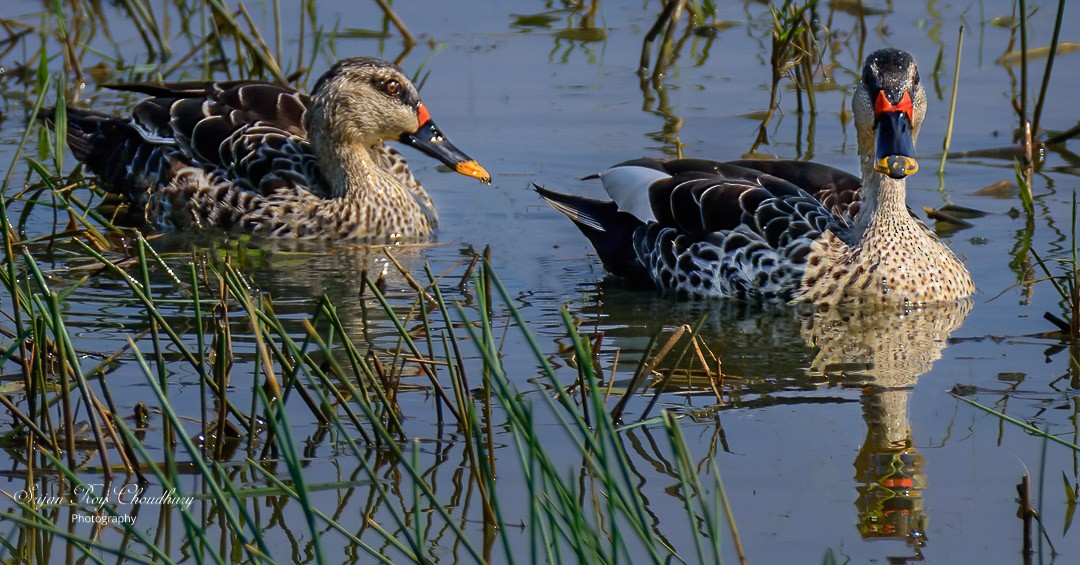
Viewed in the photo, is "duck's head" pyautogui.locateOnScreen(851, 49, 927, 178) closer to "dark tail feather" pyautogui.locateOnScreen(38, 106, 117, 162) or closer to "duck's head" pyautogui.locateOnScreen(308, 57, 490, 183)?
"duck's head" pyautogui.locateOnScreen(308, 57, 490, 183)

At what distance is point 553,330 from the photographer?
681cm

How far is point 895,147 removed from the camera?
6.79m

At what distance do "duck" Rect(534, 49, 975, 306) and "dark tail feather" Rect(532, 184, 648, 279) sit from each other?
0.04ft

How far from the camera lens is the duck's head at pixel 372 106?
28.1ft

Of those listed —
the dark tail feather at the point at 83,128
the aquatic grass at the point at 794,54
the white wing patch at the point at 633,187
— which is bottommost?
the white wing patch at the point at 633,187

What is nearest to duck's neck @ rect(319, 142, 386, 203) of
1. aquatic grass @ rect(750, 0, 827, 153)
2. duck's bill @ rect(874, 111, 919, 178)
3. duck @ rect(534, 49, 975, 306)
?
duck @ rect(534, 49, 975, 306)

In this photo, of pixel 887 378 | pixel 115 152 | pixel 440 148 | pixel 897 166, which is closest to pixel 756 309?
pixel 897 166

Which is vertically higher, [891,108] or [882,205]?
[891,108]

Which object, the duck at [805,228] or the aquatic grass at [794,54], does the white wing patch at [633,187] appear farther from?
the aquatic grass at [794,54]

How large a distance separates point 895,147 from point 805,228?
0.65 meters

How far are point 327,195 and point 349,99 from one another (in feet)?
1.85

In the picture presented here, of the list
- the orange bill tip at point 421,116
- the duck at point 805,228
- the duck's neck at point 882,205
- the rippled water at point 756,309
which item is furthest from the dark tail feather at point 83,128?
the duck's neck at point 882,205

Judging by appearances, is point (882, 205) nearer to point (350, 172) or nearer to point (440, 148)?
point (440, 148)

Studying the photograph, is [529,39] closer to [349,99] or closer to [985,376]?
[349,99]
